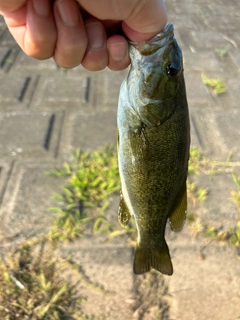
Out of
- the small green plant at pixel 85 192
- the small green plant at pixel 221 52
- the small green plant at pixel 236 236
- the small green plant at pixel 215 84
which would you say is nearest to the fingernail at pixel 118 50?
the small green plant at pixel 85 192

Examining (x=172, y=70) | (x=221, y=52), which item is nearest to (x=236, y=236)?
(x=172, y=70)

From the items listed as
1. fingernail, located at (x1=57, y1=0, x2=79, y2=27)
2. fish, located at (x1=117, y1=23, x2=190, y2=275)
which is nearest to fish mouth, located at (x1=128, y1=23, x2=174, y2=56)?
fish, located at (x1=117, y1=23, x2=190, y2=275)

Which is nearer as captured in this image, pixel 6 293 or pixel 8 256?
pixel 6 293

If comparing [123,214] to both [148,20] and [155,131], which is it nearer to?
[155,131]

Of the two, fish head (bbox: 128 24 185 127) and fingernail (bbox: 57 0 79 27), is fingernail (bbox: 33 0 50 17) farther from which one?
fish head (bbox: 128 24 185 127)

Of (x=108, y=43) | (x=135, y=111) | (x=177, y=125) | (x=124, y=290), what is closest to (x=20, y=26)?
(x=108, y=43)

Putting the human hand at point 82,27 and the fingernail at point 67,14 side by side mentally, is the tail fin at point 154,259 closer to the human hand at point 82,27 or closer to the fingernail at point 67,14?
the human hand at point 82,27

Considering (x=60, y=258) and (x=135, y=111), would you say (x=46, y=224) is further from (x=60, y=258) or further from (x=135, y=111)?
(x=135, y=111)
